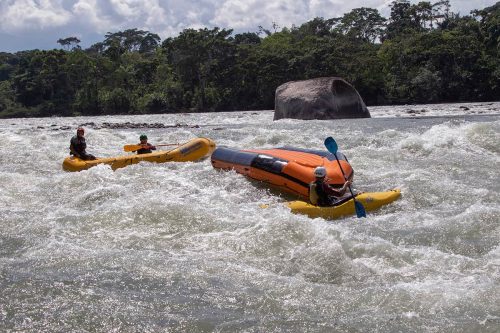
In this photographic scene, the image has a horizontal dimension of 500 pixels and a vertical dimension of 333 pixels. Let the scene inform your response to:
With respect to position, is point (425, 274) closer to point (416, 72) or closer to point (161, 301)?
point (161, 301)

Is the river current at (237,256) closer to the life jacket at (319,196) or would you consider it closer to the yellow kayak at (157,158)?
the life jacket at (319,196)

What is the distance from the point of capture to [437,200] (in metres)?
7.74

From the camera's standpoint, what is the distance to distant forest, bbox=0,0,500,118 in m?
34.7

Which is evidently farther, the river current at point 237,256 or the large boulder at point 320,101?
the large boulder at point 320,101

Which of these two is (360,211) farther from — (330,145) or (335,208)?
(330,145)

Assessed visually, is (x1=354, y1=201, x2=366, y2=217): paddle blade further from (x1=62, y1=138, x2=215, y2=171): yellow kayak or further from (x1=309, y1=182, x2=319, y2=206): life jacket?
(x1=62, y1=138, x2=215, y2=171): yellow kayak

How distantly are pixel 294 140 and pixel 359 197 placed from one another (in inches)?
274

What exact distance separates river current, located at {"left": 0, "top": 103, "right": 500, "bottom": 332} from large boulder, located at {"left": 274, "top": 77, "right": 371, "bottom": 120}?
11.8 metres

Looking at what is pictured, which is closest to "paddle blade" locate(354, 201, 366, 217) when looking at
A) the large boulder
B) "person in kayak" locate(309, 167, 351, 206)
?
"person in kayak" locate(309, 167, 351, 206)

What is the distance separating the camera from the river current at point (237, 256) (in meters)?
4.06

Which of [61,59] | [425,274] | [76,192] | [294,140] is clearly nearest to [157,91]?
[61,59]

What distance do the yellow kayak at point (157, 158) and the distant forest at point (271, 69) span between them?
25.4 m

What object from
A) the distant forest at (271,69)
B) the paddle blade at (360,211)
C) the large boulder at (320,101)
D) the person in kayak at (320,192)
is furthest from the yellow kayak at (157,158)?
the distant forest at (271,69)

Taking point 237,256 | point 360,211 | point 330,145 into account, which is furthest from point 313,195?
point 237,256
